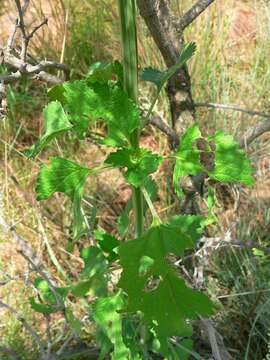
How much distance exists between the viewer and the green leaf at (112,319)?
86cm

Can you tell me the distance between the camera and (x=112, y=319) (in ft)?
2.83

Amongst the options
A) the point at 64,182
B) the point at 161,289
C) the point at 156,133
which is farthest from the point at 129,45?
the point at 156,133

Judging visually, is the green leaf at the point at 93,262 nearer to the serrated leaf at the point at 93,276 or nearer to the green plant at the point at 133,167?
the serrated leaf at the point at 93,276

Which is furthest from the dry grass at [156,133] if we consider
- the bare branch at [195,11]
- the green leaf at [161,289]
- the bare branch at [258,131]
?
the green leaf at [161,289]

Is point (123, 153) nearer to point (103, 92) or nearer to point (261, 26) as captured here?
point (103, 92)

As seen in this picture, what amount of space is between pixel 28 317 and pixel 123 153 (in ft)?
3.25

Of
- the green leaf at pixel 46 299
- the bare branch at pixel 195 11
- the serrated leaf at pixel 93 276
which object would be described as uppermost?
the bare branch at pixel 195 11

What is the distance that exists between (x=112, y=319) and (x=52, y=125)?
360mm

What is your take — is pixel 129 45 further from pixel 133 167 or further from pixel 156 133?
pixel 156 133

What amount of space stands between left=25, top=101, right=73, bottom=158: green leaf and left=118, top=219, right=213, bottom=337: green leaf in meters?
0.18

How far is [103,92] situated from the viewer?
2.20 ft

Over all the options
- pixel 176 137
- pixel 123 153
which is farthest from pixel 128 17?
pixel 176 137

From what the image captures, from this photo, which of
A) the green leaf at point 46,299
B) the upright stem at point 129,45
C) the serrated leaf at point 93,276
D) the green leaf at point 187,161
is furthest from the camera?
the green leaf at point 46,299

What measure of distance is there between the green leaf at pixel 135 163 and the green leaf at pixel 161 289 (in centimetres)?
7
